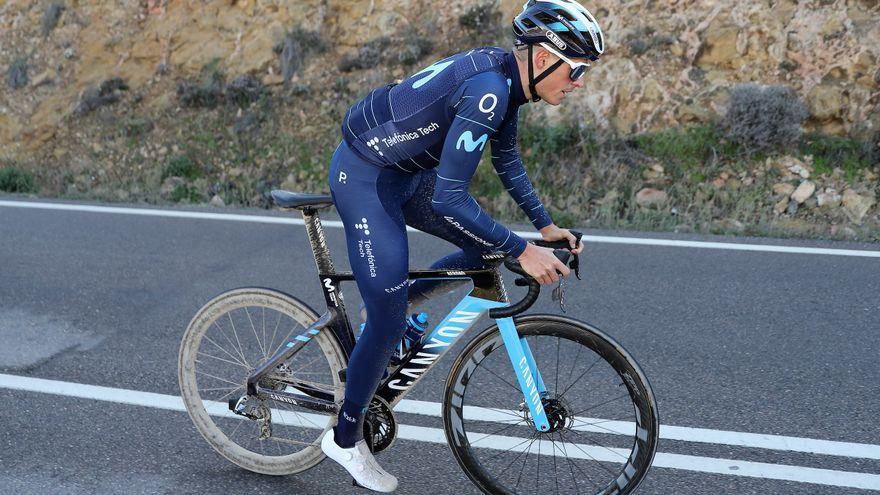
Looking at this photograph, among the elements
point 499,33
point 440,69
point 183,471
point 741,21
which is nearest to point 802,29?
point 741,21

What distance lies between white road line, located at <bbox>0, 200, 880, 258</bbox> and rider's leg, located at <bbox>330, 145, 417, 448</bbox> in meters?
3.97

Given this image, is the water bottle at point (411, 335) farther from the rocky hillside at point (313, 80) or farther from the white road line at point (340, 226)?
the rocky hillside at point (313, 80)

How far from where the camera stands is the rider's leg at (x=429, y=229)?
341cm

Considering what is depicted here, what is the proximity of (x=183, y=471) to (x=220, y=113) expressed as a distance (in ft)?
27.5

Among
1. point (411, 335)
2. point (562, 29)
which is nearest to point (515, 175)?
point (562, 29)

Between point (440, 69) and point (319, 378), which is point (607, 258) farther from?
point (440, 69)

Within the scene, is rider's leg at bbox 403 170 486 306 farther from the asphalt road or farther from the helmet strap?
the asphalt road

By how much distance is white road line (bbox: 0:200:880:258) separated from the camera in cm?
684

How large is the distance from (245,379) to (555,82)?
203 centimetres

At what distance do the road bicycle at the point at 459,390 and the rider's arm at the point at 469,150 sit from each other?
0.20 metres

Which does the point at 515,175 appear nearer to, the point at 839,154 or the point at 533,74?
the point at 533,74

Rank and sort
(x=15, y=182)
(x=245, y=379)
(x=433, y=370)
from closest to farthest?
(x=245, y=379) → (x=433, y=370) → (x=15, y=182)

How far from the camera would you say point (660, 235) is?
7.35 meters

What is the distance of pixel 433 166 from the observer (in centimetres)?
336
